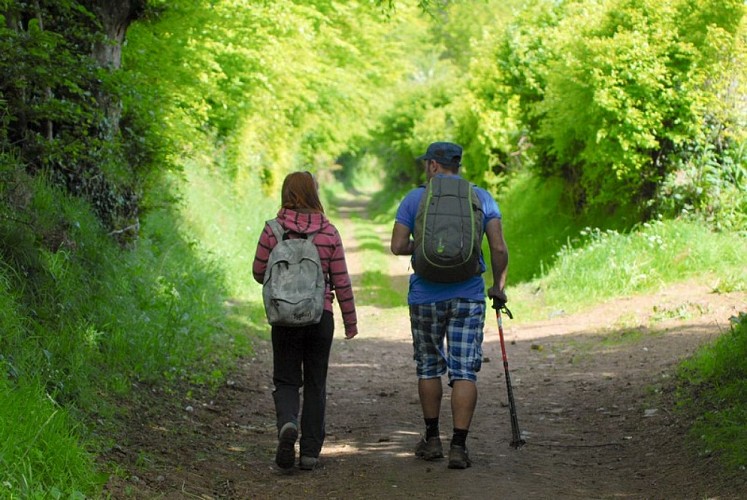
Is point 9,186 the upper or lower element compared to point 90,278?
upper

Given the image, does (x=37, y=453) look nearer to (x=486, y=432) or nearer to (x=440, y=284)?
(x=440, y=284)

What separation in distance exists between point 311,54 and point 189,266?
1042 centimetres

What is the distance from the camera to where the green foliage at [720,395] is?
6203mm

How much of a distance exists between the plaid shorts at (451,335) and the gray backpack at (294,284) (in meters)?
0.70

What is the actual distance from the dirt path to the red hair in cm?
171

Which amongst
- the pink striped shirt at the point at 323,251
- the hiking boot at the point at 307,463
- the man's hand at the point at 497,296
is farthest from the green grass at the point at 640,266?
the hiking boot at the point at 307,463

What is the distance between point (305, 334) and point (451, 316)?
0.94 meters

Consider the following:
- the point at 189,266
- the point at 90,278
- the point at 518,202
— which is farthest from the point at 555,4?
the point at 90,278

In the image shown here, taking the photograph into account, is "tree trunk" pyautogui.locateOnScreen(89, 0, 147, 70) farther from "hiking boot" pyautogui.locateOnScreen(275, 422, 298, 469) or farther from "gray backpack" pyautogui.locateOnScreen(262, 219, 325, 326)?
"hiking boot" pyautogui.locateOnScreen(275, 422, 298, 469)

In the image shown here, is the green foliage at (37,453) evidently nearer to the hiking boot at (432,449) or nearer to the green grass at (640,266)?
the hiking boot at (432,449)

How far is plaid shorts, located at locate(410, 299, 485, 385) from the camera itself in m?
6.23

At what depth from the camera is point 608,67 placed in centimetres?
1526

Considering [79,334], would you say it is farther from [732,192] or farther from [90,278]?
[732,192]

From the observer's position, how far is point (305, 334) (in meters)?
6.28
